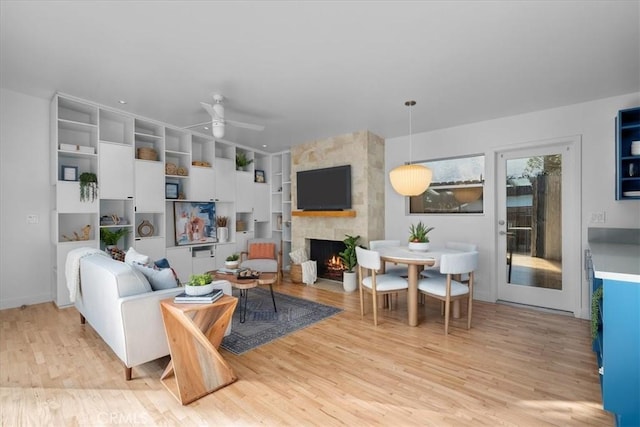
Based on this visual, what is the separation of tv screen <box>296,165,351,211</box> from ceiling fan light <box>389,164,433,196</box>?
62.5 inches

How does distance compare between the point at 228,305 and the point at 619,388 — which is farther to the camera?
the point at 228,305

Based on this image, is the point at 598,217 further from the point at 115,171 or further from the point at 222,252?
the point at 115,171

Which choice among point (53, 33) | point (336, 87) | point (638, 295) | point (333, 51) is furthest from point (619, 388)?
point (53, 33)

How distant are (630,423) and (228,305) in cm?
248

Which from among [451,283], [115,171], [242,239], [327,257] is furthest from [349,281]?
[115,171]

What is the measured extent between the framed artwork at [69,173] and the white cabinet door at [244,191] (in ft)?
8.15

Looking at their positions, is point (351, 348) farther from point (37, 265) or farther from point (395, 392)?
point (37, 265)

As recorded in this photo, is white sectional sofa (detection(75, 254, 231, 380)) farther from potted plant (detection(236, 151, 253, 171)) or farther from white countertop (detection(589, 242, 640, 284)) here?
potted plant (detection(236, 151, 253, 171))

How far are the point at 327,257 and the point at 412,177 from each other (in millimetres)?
2658

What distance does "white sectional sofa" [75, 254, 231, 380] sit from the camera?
2123 mm

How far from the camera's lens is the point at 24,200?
383 centimetres

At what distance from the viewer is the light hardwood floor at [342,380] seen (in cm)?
181

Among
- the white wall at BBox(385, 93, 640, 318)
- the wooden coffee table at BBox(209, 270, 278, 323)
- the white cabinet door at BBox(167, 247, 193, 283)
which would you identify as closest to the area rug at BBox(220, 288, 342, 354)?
→ the wooden coffee table at BBox(209, 270, 278, 323)

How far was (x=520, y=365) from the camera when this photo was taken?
2.40 meters
